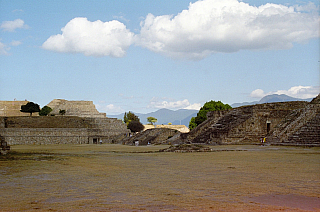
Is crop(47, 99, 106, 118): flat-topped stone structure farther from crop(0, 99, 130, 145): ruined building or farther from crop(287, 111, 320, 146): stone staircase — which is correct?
crop(287, 111, 320, 146): stone staircase

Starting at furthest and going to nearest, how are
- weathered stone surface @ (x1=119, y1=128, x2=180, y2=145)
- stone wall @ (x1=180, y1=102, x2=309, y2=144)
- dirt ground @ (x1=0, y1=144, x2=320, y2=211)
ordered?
weathered stone surface @ (x1=119, y1=128, x2=180, y2=145), stone wall @ (x1=180, y1=102, x2=309, y2=144), dirt ground @ (x1=0, y1=144, x2=320, y2=211)

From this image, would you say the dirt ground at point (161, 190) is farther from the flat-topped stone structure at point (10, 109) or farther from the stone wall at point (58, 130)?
the flat-topped stone structure at point (10, 109)

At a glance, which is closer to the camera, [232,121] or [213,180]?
[213,180]

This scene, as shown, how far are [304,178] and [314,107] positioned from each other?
19.9 metres

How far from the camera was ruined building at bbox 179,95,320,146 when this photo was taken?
24.4 meters

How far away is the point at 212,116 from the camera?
40.2 metres

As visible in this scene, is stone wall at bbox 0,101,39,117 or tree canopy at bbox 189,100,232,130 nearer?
tree canopy at bbox 189,100,232,130

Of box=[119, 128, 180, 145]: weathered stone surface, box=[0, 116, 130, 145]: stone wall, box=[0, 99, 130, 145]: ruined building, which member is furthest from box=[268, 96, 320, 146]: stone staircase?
box=[0, 116, 130, 145]: stone wall

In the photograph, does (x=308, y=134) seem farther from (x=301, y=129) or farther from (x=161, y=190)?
(x=161, y=190)

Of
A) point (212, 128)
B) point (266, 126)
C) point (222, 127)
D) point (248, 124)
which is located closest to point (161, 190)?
point (248, 124)

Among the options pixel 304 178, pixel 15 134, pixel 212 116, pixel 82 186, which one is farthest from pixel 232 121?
pixel 15 134

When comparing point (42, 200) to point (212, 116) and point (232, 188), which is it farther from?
point (212, 116)

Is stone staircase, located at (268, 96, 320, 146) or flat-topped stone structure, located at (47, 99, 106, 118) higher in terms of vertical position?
flat-topped stone structure, located at (47, 99, 106, 118)

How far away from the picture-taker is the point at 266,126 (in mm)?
31375
